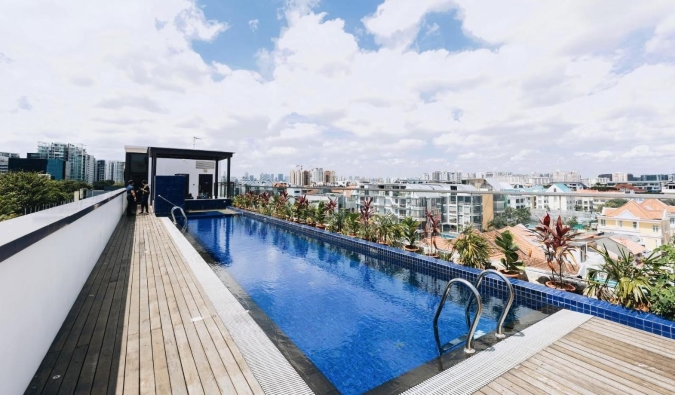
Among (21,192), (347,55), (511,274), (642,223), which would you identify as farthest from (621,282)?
(21,192)

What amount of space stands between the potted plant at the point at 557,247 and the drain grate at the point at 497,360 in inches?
44.9

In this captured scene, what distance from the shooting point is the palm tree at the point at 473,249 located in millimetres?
4953

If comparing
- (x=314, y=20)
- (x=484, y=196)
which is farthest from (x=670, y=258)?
(x=314, y=20)

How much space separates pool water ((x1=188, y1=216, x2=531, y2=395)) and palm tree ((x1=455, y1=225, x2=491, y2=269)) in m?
0.60

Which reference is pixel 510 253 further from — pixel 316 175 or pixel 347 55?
pixel 316 175

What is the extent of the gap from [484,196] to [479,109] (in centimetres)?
1251

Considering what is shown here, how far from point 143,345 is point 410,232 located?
519cm

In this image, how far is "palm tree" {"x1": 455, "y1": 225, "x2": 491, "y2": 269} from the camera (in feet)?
16.3

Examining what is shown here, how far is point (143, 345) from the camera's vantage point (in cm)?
228

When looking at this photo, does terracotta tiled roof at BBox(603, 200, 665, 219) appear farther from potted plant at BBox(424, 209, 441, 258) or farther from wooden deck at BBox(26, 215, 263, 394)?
wooden deck at BBox(26, 215, 263, 394)

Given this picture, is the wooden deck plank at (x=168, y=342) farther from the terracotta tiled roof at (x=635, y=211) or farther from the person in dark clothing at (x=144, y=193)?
the person in dark clothing at (x=144, y=193)

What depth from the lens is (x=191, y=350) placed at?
2201 mm

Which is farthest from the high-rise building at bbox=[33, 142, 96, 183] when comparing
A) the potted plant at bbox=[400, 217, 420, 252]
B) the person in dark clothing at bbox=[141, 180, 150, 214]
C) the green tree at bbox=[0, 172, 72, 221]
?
the potted plant at bbox=[400, 217, 420, 252]

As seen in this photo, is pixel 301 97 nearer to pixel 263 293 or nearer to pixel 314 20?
pixel 314 20
